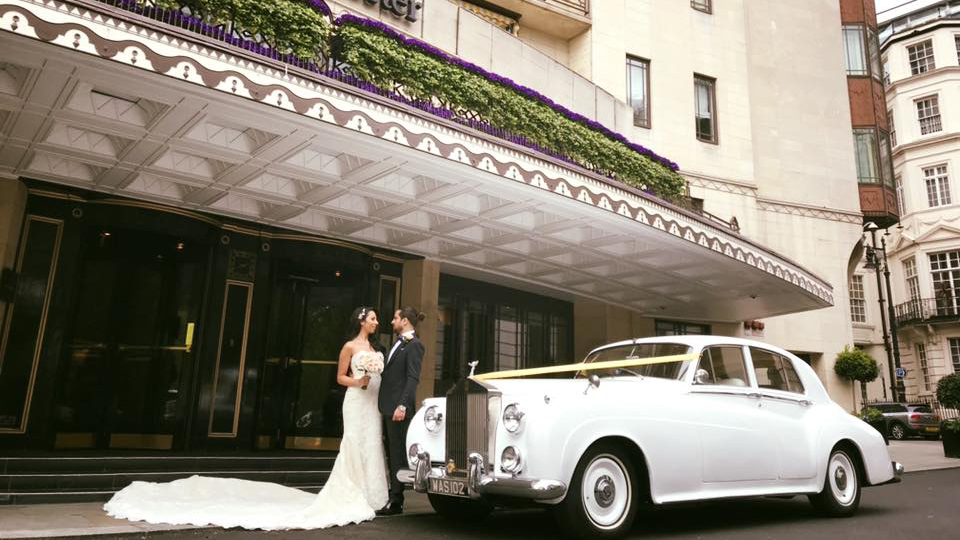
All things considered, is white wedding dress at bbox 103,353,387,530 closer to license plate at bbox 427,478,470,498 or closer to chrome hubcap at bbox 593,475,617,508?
license plate at bbox 427,478,470,498

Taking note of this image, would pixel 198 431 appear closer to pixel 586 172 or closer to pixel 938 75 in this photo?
pixel 586 172

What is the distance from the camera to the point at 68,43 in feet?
18.5

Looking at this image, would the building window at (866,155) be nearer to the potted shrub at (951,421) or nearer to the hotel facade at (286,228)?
the hotel facade at (286,228)

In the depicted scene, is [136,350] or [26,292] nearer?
[26,292]

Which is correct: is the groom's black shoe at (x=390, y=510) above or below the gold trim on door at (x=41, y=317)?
below

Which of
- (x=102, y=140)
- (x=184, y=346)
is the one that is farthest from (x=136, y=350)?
(x=102, y=140)

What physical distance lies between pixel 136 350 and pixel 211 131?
4.45m

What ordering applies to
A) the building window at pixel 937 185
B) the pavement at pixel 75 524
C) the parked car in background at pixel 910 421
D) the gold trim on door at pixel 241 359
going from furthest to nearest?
the building window at pixel 937 185 < the parked car in background at pixel 910 421 < the gold trim on door at pixel 241 359 < the pavement at pixel 75 524

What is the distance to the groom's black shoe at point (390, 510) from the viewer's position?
6195 mm

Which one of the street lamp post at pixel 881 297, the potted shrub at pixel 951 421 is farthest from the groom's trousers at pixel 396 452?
the street lamp post at pixel 881 297

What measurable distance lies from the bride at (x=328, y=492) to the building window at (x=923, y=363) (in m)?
39.6

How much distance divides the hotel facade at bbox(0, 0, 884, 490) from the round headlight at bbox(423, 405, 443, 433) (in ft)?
11.2

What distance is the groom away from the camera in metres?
6.26

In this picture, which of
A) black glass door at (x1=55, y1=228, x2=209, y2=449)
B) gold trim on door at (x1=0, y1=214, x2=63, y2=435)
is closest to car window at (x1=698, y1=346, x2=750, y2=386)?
black glass door at (x1=55, y1=228, x2=209, y2=449)
